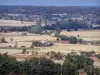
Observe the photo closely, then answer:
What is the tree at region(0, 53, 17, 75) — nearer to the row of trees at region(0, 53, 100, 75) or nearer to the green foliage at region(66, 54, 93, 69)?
the row of trees at region(0, 53, 100, 75)

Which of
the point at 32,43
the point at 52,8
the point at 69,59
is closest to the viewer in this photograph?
the point at 69,59

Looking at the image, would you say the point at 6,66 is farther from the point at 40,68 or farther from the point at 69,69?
the point at 69,69

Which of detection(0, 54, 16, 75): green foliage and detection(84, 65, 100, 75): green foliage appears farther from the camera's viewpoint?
detection(0, 54, 16, 75): green foliage

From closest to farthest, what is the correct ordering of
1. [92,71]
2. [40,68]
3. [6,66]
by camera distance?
[92,71]
[40,68]
[6,66]

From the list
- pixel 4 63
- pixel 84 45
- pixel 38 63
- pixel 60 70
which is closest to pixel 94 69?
pixel 60 70

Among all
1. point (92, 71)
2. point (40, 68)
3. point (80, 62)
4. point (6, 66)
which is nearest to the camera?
point (92, 71)

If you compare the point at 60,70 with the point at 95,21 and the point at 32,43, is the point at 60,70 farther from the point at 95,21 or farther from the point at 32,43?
the point at 95,21

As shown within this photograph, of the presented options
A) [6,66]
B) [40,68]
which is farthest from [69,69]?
[6,66]

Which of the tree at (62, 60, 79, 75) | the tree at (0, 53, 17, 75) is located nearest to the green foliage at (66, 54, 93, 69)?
the tree at (62, 60, 79, 75)

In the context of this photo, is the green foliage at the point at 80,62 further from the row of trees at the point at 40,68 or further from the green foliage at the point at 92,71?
the green foliage at the point at 92,71

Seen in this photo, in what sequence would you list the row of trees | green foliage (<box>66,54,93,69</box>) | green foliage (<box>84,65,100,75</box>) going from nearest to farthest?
1. green foliage (<box>84,65,100,75</box>)
2. the row of trees
3. green foliage (<box>66,54,93,69</box>)

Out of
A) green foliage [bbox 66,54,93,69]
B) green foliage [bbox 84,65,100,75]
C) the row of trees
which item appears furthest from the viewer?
green foliage [bbox 66,54,93,69]
